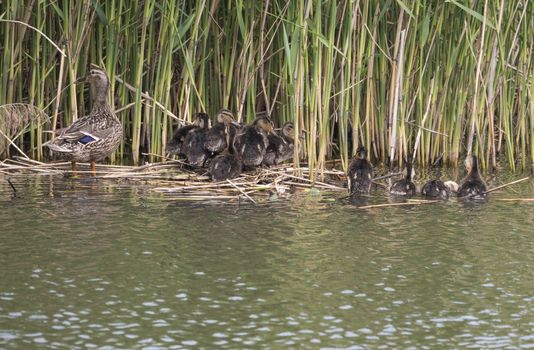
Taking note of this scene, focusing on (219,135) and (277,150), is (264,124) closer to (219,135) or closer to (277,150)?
(277,150)

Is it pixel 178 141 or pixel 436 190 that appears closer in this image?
pixel 436 190

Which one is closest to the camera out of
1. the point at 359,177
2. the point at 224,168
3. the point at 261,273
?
the point at 261,273

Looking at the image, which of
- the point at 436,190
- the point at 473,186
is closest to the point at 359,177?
the point at 436,190

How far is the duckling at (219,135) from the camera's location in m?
10.2

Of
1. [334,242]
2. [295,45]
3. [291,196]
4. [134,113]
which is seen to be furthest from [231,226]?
[134,113]

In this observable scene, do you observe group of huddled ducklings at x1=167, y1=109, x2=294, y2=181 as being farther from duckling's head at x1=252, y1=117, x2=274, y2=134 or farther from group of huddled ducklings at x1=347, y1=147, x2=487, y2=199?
group of huddled ducklings at x1=347, y1=147, x2=487, y2=199

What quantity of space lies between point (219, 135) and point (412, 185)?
1.83m

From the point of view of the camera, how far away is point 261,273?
6.78 metres

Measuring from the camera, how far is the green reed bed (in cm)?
1075

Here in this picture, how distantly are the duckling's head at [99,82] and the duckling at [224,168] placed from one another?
1460 millimetres

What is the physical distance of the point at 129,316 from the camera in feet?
19.1

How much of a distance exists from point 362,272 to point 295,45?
10.5 feet

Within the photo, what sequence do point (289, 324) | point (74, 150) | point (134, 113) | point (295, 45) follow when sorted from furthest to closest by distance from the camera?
1. point (134, 113)
2. point (74, 150)
3. point (295, 45)
4. point (289, 324)

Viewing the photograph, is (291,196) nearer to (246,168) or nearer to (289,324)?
(246,168)
